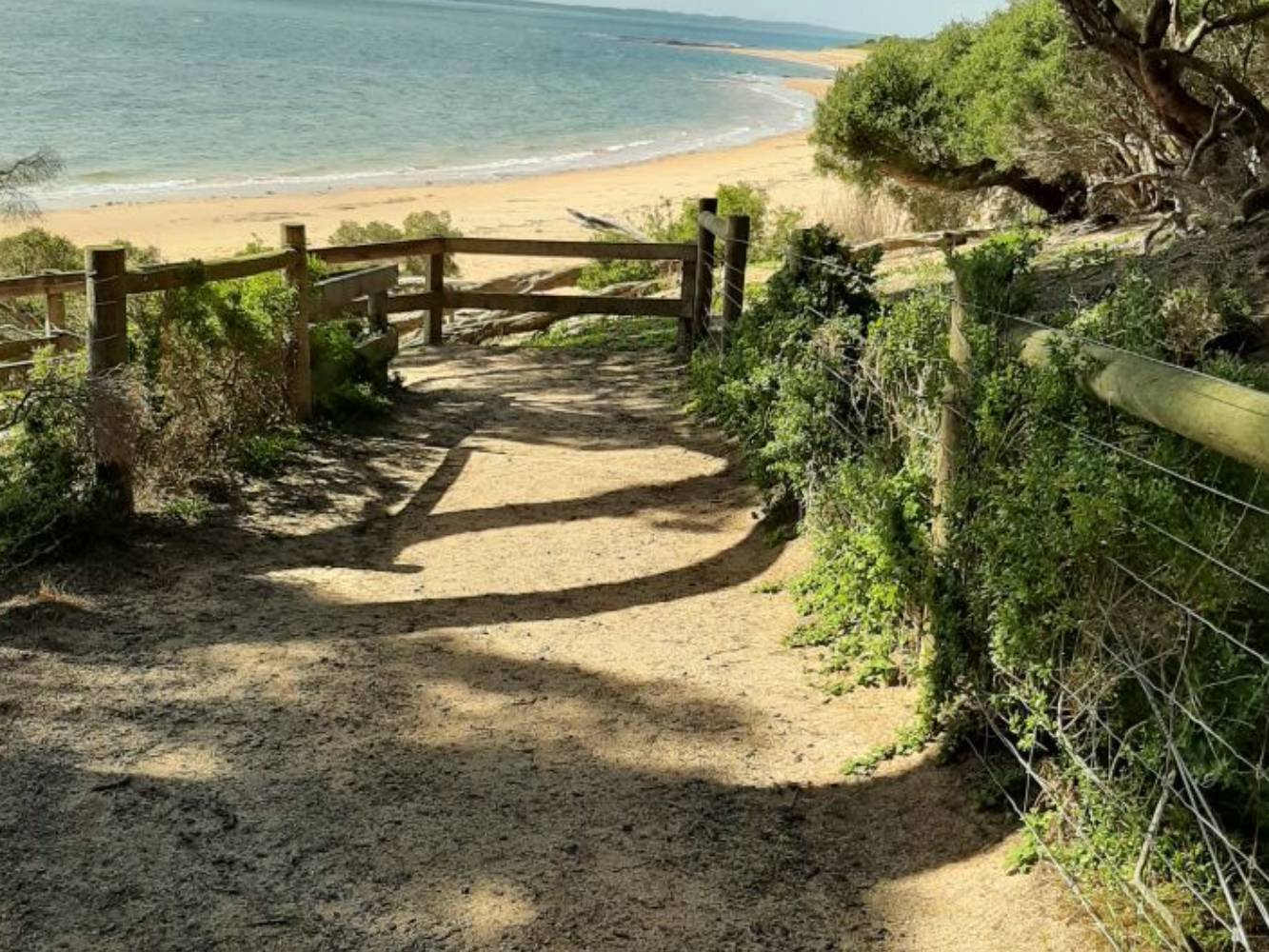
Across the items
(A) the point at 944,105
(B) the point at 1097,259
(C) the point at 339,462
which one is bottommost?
(C) the point at 339,462

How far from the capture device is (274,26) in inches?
3949

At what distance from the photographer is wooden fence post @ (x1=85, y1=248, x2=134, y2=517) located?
6.35 metres

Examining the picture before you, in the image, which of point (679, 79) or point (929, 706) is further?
point (679, 79)

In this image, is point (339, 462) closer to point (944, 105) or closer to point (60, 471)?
point (60, 471)

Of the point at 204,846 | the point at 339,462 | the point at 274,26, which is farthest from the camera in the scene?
the point at 274,26

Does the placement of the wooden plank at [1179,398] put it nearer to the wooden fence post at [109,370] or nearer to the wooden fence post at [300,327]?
the wooden fence post at [109,370]

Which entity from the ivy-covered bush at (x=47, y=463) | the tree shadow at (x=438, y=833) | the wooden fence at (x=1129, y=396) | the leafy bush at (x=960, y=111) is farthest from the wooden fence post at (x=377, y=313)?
the leafy bush at (x=960, y=111)

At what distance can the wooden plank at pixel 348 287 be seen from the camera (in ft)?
30.2

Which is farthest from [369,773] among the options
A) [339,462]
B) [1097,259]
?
[1097,259]

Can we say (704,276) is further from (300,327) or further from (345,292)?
(300,327)

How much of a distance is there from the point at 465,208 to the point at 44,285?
21467 millimetres

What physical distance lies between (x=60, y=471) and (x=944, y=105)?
12.9 meters

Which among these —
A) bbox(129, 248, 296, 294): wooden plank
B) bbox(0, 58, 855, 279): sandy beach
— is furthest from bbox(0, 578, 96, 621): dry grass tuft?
bbox(0, 58, 855, 279): sandy beach

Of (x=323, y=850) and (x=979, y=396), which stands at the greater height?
(x=979, y=396)
